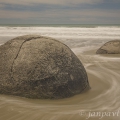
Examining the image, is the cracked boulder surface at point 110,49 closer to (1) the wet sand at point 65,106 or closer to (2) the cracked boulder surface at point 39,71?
(1) the wet sand at point 65,106

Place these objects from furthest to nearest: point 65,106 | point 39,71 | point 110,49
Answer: point 110,49 → point 39,71 → point 65,106

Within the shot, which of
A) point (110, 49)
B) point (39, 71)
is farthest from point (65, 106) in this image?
point (110, 49)

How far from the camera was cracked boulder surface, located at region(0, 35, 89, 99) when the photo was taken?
325cm

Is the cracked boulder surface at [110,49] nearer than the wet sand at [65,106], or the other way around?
the wet sand at [65,106]

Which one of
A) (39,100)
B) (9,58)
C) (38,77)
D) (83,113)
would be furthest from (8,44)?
(83,113)

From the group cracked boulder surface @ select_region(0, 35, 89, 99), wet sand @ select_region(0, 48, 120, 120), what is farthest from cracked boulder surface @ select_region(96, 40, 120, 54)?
cracked boulder surface @ select_region(0, 35, 89, 99)

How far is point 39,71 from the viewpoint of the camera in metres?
3.27

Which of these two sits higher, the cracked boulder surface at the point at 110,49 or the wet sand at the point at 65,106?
the cracked boulder surface at the point at 110,49

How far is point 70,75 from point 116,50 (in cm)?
635

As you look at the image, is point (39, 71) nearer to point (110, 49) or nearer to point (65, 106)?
point (65, 106)

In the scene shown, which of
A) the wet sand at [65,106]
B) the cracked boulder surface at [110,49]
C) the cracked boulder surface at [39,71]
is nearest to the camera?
the wet sand at [65,106]

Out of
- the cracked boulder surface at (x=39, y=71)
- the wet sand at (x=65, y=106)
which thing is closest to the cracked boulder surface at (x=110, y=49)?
the wet sand at (x=65, y=106)

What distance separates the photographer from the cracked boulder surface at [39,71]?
3246 mm

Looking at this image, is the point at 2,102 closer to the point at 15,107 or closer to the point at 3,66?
the point at 15,107
